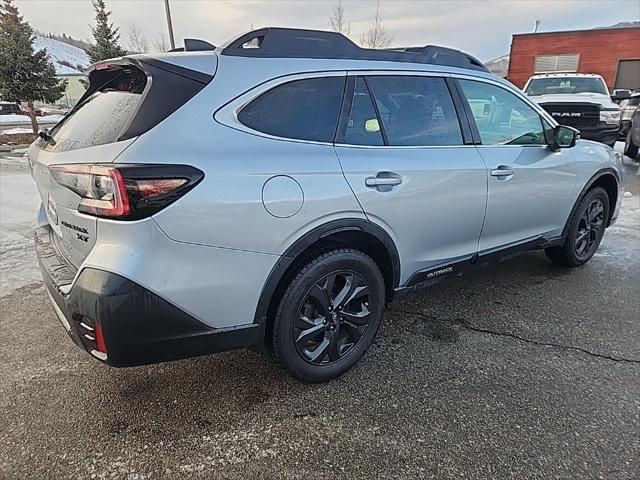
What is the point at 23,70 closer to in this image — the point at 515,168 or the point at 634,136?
the point at 515,168

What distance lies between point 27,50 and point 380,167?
18759mm

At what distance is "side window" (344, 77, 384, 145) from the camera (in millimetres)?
2432

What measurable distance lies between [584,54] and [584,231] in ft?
89.0

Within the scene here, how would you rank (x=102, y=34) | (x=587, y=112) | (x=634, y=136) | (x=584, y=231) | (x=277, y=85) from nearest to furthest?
(x=277, y=85) → (x=584, y=231) → (x=587, y=112) → (x=634, y=136) → (x=102, y=34)

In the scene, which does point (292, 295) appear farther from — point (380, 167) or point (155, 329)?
point (380, 167)

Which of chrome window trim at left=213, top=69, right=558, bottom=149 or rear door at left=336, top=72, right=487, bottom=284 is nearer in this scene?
chrome window trim at left=213, top=69, right=558, bottom=149

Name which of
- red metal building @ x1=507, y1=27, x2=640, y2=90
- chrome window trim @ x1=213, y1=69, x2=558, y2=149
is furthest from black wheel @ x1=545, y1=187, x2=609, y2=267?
red metal building @ x1=507, y1=27, x2=640, y2=90

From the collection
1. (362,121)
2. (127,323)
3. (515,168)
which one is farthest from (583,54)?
(127,323)

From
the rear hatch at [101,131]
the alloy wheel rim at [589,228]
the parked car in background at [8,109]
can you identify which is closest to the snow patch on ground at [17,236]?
the rear hatch at [101,131]

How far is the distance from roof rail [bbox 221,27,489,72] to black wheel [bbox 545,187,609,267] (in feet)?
7.16

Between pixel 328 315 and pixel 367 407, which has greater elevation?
pixel 328 315

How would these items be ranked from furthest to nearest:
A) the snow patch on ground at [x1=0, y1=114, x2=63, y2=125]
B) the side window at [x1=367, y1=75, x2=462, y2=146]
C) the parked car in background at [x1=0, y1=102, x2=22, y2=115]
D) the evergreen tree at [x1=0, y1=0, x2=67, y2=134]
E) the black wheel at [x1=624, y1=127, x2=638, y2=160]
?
the parked car in background at [x1=0, y1=102, x2=22, y2=115] → the snow patch on ground at [x1=0, y1=114, x2=63, y2=125] → the evergreen tree at [x1=0, y1=0, x2=67, y2=134] → the black wheel at [x1=624, y1=127, x2=638, y2=160] → the side window at [x1=367, y1=75, x2=462, y2=146]

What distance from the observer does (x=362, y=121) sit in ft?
8.18

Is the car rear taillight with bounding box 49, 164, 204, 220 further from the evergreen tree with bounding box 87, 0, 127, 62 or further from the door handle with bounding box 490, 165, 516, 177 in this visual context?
the evergreen tree with bounding box 87, 0, 127, 62
